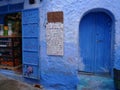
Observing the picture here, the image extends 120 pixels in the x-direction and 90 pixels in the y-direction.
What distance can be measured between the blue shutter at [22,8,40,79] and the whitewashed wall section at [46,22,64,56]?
1.28ft

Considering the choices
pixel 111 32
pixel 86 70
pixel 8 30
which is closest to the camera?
pixel 111 32

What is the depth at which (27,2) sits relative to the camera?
6.41 meters

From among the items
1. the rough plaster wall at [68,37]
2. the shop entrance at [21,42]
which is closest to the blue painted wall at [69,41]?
the rough plaster wall at [68,37]

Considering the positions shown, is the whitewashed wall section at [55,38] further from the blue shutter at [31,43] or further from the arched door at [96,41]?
the arched door at [96,41]

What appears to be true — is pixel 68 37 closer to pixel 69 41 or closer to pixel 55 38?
pixel 69 41

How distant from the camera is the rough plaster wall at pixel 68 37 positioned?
5.45 meters

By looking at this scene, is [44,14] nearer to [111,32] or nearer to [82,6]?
[82,6]

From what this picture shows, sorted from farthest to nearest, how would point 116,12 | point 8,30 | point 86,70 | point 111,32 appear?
1. point 8,30
2. point 86,70
3. point 111,32
4. point 116,12

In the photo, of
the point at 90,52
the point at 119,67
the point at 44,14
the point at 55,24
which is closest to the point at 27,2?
the point at 44,14

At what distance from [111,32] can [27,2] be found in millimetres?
2907

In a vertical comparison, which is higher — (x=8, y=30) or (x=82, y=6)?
(x=82, y=6)

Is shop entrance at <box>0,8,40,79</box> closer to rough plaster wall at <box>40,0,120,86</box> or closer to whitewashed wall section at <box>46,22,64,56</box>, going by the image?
rough plaster wall at <box>40,0,120,86</box>

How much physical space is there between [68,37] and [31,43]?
1.33 metres

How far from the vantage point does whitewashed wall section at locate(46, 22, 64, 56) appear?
229 inches
